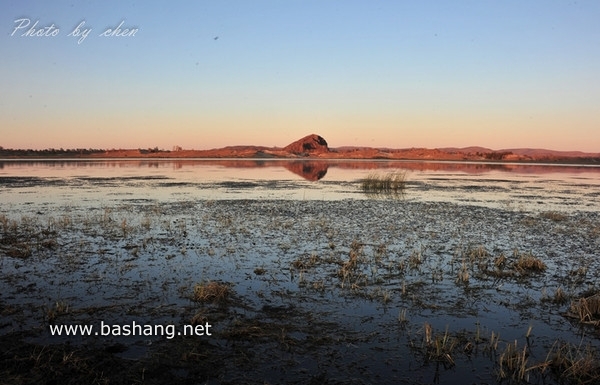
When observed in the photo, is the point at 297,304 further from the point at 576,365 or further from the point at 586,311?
the point at 586,311

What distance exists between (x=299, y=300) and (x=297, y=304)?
263 millimetres

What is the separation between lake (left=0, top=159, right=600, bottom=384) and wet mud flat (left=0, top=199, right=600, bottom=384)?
0.04m

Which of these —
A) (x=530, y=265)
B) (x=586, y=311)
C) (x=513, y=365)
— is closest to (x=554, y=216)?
(x=530, y=265)

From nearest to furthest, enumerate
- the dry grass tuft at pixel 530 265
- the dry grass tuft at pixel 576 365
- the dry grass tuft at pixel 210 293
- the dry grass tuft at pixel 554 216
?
the dry grass tuft at pixel 576 365 < the dry grass tuft at pixel 210 293 < the dry grass tuft at pixel 530 265 < the dry grass tuft at pixel 554 216

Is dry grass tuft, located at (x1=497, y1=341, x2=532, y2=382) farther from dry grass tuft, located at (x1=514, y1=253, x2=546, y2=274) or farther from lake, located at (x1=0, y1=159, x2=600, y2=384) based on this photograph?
dry grass tuft, located at (x1=514, y1=253, x2=546, y2=274)

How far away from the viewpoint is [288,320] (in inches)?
338

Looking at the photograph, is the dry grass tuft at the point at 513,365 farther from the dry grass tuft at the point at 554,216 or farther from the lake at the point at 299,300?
the dry grass tuft at the point at 554,216

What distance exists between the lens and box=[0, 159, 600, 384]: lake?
6.75 meters

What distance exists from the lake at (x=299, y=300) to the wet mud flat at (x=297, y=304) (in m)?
0.04

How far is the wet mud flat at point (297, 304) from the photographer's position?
668 cm

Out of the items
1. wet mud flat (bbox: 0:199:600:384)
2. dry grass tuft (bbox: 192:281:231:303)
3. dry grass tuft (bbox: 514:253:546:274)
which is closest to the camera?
wet mud flat (bbox: 0:199:600:384)

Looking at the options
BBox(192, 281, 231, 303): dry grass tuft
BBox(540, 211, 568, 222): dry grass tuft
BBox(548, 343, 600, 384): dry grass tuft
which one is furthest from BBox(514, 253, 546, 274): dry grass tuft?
BBox(540, 211, 568, 222): dry grass tuft

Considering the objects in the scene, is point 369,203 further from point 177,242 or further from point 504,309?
point 504,309

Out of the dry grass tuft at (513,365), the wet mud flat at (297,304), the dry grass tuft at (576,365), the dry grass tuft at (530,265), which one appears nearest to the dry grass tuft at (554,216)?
the wet mud flat at (297,304)
